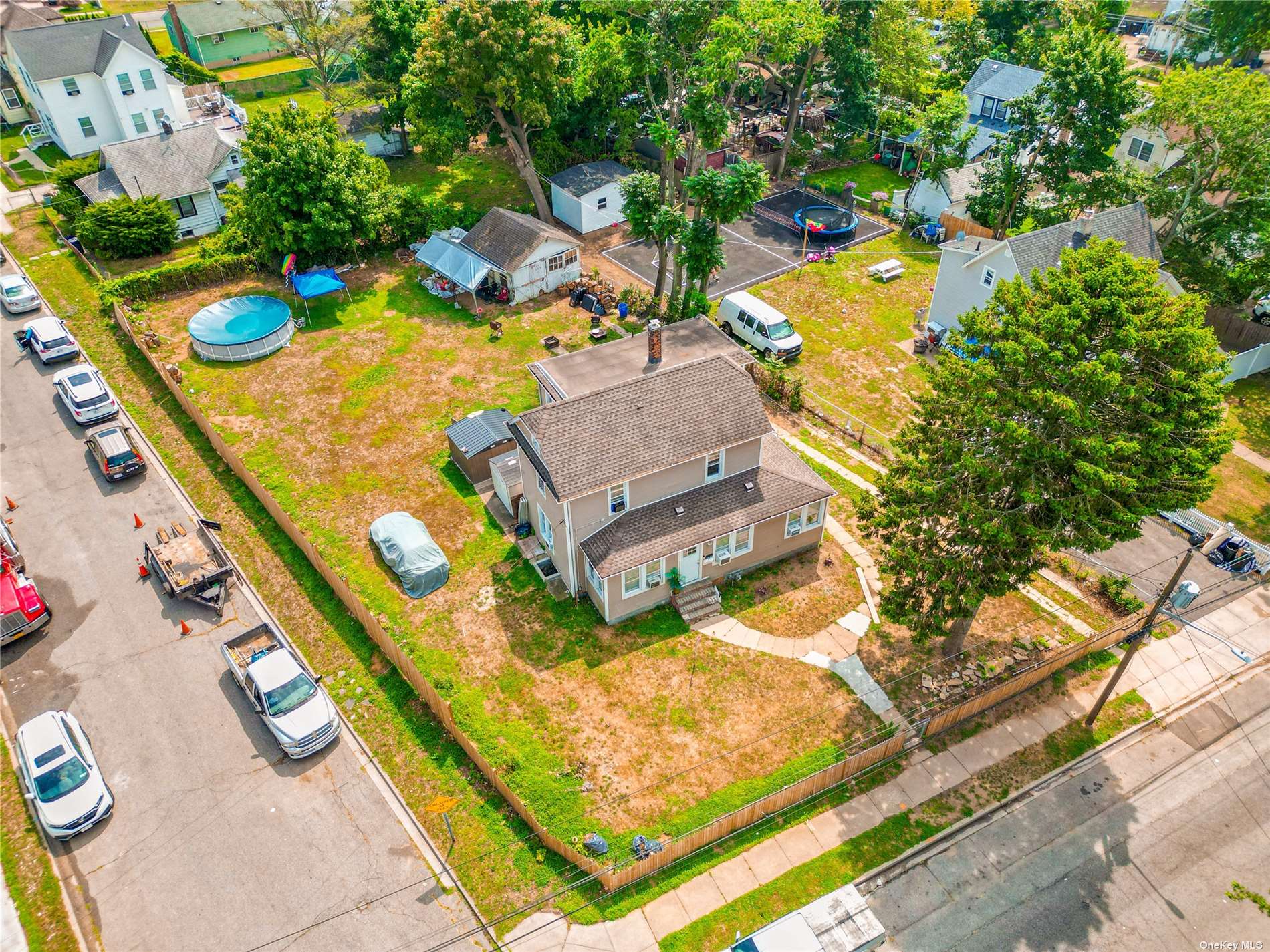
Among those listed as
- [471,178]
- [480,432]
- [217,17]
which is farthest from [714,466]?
[217,17]

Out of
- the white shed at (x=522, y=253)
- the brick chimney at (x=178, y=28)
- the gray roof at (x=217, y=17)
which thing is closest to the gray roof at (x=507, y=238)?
the white shed at (x=522, y=253)

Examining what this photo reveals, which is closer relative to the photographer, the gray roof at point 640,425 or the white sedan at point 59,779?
the white sedan at point 59,779

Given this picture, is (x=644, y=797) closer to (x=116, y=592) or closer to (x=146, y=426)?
(x=116, y=592)

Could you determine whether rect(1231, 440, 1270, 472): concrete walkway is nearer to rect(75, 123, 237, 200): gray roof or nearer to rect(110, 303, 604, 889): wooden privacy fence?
rect(110, 303, 604, 889): wooden privacy fence

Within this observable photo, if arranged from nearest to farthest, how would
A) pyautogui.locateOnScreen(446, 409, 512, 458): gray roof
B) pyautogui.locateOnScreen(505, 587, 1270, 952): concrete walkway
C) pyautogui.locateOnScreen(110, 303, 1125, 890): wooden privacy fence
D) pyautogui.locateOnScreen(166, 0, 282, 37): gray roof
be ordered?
pyautogui.locateOnScreen(505, 587, 1270, 952): concrete walkway → pyautogui.locateOnScreen(110, 303, 1125, 890): wooden privacy fence → pyautogui.locateOnScreen(446, 409, 512, 458): gray roof → pyautogui.locateOnScreen(166, 0, 282, 37): gray roof

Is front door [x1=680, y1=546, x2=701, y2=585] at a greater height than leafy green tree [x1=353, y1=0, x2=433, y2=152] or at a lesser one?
lesser

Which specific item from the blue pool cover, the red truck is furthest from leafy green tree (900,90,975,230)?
the red truck

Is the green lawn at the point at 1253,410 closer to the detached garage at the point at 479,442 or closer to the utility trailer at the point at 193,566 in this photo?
the detached garage at the point at 479,442
